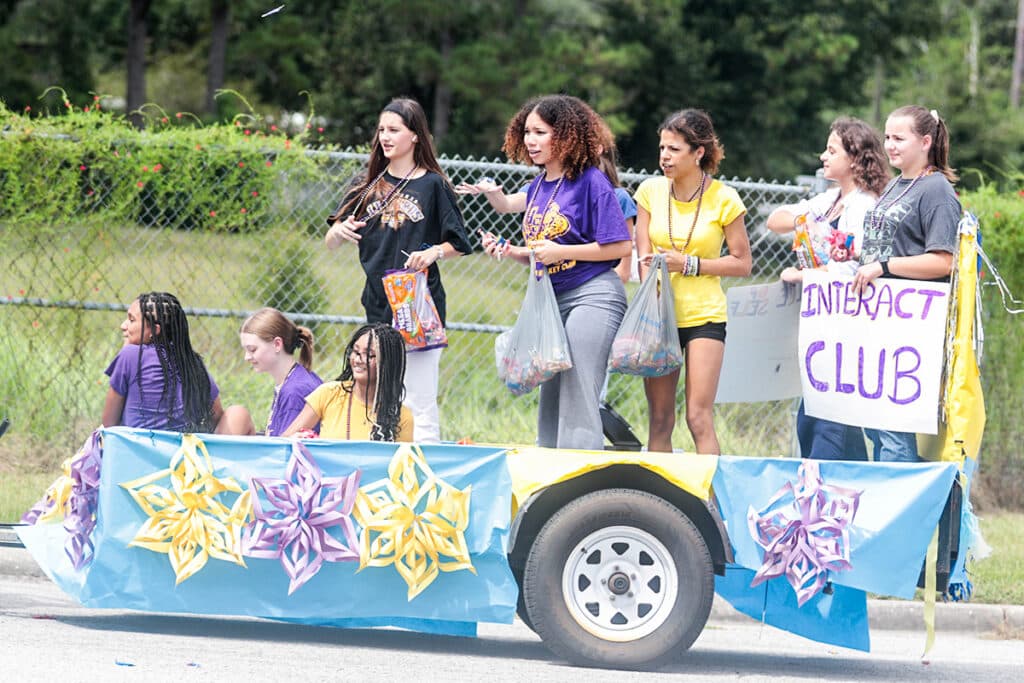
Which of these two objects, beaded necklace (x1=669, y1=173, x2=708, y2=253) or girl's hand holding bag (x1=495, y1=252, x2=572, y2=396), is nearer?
girl's hand holding bag (x1=495, y1=252, x2=572, y2=396)

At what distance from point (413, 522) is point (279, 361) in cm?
142

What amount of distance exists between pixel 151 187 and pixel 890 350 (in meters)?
5.00

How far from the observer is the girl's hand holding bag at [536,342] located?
5.49 metres

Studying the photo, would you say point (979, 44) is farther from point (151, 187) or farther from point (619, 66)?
point (151, 187)

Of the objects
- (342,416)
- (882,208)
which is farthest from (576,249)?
(882,208)

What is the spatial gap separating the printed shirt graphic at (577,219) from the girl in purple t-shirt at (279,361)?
1231 mm

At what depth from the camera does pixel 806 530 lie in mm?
5109

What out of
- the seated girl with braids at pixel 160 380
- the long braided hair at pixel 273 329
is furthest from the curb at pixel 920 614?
the long braided hair at pixel 273 329

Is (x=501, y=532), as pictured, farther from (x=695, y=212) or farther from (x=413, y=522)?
(x=695, y=212)

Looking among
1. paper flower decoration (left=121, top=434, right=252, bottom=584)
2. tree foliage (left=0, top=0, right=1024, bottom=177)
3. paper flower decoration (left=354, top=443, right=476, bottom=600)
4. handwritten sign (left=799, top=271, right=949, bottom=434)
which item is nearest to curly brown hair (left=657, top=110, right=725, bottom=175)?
handwritten sign (left=799, top=271, right=949, bottom=434)

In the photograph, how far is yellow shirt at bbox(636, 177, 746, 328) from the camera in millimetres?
5828

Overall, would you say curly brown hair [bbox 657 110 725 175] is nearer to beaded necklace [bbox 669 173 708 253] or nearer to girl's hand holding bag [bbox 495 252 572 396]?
beaded necklace [bbox 669 173 708 253]

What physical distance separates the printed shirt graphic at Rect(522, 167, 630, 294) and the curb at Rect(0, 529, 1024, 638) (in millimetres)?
2307

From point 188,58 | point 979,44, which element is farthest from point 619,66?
point 979,44
